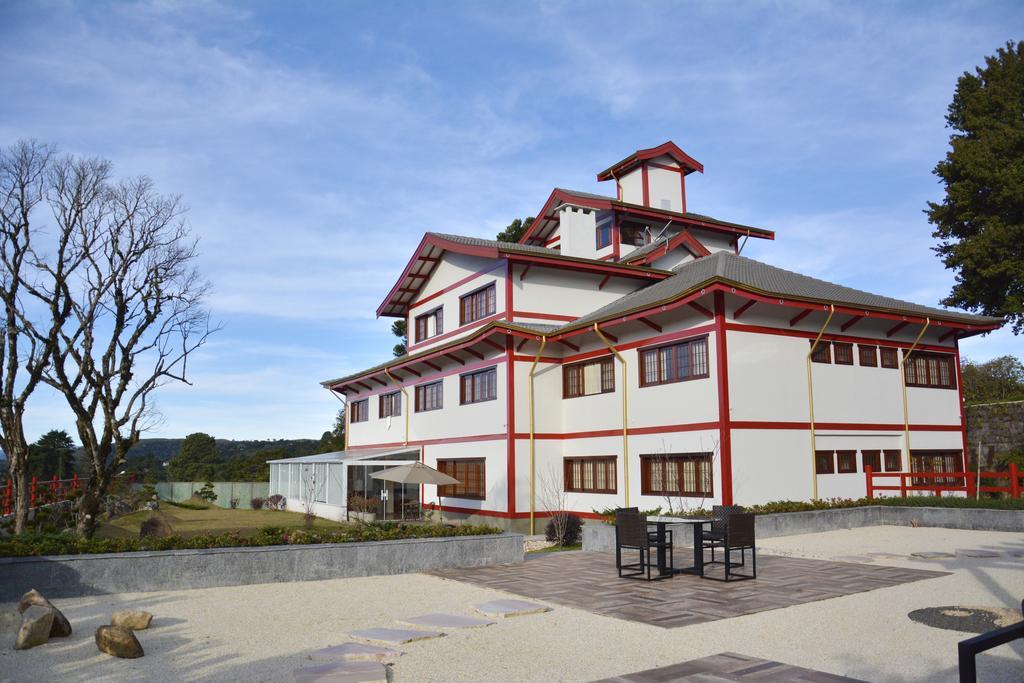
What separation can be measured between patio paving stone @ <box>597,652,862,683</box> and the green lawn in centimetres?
1749

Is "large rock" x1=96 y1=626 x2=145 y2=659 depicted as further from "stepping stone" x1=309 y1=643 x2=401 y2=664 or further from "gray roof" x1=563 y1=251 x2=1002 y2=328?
"gray roof" x1=563 y1=251 x2=1002 y2=328

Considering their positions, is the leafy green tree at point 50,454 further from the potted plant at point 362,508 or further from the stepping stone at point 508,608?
the stepping stone at point 508,608

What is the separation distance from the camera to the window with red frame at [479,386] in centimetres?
2404

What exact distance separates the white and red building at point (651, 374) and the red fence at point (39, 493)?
9150 mm

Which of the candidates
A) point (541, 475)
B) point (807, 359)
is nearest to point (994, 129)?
point (807, 359)

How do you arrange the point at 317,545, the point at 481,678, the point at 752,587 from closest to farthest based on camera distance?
the point at 481,678 → the point at 752,587 → the point at 317,545

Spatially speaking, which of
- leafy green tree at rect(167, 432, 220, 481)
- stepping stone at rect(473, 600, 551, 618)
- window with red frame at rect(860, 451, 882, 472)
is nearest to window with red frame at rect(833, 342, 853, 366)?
window with red frame at rect(860, 451, 882, 472)

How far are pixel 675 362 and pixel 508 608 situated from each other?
11395 mm

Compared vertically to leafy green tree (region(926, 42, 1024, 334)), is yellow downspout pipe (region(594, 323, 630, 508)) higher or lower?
lower

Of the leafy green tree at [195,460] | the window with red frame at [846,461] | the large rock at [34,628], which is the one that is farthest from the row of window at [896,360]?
the leafy green tree at [195,460]

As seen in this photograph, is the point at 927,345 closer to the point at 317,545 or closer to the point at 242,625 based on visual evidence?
the point at 317,545

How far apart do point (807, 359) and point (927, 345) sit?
5.58 metres

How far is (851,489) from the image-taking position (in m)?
20.3

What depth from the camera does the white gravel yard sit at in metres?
6.93
